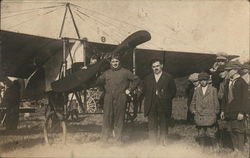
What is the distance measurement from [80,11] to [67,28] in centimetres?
21

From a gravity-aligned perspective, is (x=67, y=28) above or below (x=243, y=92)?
above

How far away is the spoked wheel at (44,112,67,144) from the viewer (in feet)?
9.01

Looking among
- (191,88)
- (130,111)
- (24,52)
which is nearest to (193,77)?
(191,88)

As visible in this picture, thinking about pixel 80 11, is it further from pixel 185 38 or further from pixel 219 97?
pixel 219 97

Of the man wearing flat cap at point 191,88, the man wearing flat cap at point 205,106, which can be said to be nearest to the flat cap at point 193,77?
the man wearing flat cap at point 191,88

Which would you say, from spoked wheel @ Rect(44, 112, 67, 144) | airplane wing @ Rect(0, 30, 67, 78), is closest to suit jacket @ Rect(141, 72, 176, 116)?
spoked wheel @ Rect(44, 112, 67, 144)

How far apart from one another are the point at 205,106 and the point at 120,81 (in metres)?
0.78

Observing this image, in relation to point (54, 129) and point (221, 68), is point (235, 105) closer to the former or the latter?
point (221, 68)

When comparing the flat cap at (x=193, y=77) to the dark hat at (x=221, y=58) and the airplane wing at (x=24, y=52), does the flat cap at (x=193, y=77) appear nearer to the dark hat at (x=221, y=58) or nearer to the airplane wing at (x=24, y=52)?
the dark hat at (x=221, y=58)

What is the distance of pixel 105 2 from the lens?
2914 mm

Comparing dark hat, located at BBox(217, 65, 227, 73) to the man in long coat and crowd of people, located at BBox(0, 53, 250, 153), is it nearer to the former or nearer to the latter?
crowd of people, located at BBox(0, 53, 250, 153)

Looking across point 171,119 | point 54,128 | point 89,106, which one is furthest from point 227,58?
point 54,128

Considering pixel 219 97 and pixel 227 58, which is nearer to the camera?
pixel 219 97

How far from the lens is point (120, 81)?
276 cm
